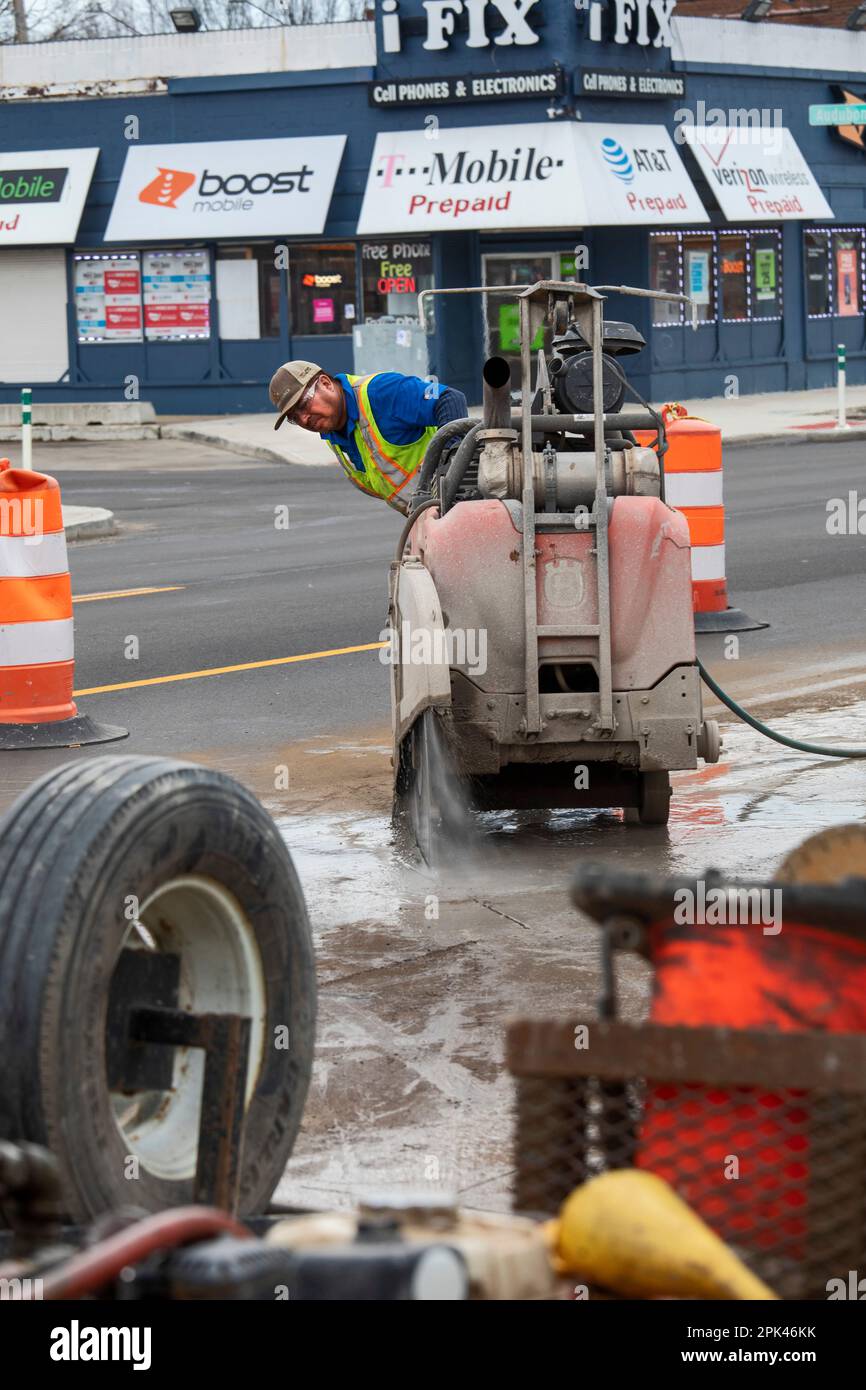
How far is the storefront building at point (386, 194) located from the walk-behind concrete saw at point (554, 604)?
22.8m

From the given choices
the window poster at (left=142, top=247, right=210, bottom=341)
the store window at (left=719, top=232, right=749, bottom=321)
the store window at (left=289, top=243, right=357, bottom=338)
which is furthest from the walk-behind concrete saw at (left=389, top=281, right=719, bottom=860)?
the store window at (left=719, top=232, right=749, bottom=321)

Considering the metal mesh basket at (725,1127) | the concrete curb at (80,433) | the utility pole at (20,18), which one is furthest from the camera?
the utility pole at (20,18)

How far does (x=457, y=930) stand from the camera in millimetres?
6418

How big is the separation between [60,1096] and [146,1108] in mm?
422

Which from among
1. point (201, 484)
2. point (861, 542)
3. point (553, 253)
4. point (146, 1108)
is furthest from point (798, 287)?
point (146, 1108)

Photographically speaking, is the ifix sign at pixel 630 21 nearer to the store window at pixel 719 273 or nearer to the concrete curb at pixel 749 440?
the store window at pixel 719 273

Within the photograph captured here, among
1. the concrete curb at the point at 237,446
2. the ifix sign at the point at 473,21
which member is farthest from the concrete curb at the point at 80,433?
the ifix sign at the point at 473,21

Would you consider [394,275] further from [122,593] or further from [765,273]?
[122,593]

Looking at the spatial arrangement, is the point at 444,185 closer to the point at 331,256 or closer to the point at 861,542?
the point at 331,256

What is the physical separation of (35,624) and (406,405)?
2.18m

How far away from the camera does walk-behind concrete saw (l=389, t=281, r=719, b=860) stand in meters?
6.96

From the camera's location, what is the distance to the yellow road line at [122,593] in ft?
47.4

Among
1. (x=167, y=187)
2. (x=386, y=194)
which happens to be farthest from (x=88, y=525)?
(x=167, y=187)
